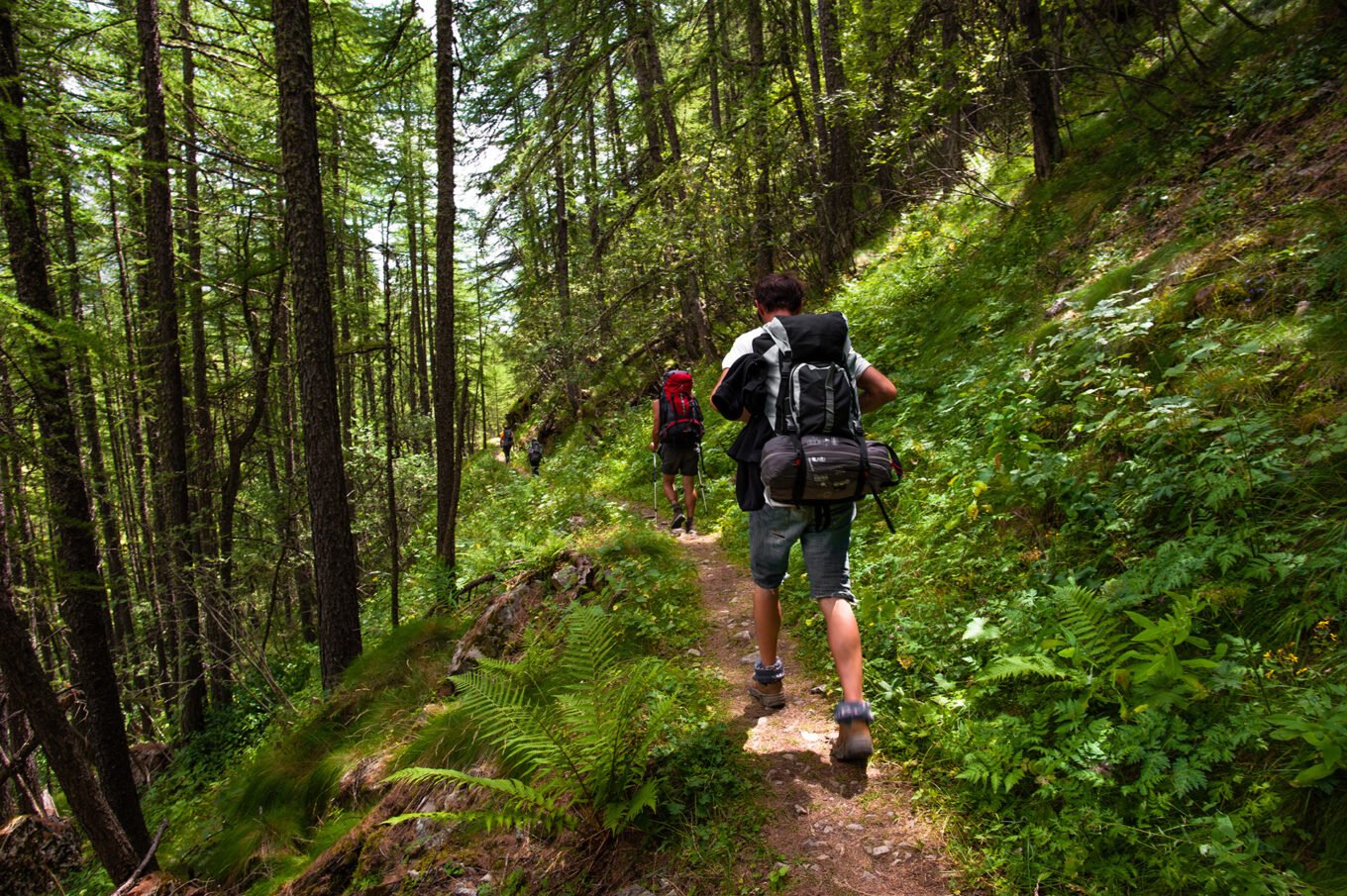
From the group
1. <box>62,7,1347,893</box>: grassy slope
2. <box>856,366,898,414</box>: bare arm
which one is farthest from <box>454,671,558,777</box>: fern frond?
<box>856,366,898,414</box>: bare arm

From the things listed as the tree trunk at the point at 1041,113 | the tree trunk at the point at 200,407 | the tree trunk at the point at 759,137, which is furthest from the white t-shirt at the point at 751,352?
the tree trunk at the point at 759,137

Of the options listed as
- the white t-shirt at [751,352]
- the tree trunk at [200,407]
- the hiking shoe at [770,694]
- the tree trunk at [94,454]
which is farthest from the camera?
the tree trunk at [94,454]

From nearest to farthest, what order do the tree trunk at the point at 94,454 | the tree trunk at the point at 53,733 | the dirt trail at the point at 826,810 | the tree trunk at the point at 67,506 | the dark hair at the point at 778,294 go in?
the dirt trail at the point at 826,810
the dark hair at the point at 778,294
the tree trunk at the point at 53,733
the tree trunk at the point at 67,506
the tree trunk at the point at 94,454

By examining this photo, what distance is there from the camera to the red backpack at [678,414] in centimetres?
797

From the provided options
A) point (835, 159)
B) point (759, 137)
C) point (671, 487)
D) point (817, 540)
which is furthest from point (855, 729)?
point (759, 137)

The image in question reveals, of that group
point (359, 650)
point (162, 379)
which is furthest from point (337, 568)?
point (162, 379)

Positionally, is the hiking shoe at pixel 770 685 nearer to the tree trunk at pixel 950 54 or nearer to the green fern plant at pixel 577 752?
the green fern plant at pixel 577 752

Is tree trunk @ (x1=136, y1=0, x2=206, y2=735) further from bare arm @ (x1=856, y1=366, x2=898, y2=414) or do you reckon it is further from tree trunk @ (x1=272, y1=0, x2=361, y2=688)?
bare arm @ (x1=856, y1=366, x2=898, y2=414)

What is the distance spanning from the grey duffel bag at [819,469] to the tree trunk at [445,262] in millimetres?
7010

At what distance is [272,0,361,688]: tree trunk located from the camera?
263 inches

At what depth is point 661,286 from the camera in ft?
54.1

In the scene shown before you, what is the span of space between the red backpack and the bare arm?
14.8 ft

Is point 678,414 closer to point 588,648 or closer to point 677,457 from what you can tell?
point 677,457

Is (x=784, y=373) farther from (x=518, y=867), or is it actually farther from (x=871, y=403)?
(x=518, y=867)
